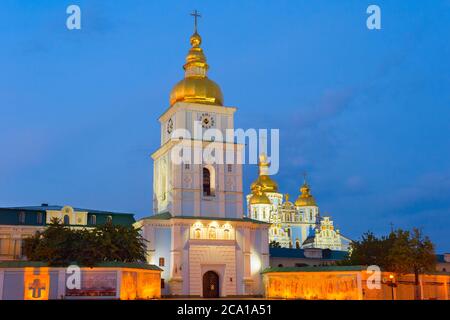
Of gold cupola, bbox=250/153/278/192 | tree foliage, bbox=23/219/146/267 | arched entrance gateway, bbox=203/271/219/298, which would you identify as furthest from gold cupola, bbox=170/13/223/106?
gold cupola, bbox=250/153/278/192

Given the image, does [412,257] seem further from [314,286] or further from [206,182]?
[206,182]

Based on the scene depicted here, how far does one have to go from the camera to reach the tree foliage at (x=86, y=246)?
1672 inches

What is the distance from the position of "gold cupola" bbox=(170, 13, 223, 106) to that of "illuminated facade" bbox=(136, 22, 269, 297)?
106mm

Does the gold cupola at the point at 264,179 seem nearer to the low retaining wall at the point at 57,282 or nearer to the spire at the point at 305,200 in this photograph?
the spire at the point at 305,200

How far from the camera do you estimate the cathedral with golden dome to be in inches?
4700

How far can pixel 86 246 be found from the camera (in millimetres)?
43062

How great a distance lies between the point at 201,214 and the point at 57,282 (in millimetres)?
19553

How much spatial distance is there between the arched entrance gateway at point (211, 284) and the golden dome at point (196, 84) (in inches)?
682

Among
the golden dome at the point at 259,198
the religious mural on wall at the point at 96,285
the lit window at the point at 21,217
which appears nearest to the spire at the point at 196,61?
the lit window at the point at 21,217

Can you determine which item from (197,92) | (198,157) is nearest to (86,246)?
(198,157)

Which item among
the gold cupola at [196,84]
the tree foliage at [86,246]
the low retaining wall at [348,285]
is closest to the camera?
the tree foliage at [86,246]

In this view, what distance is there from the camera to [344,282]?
142ft
